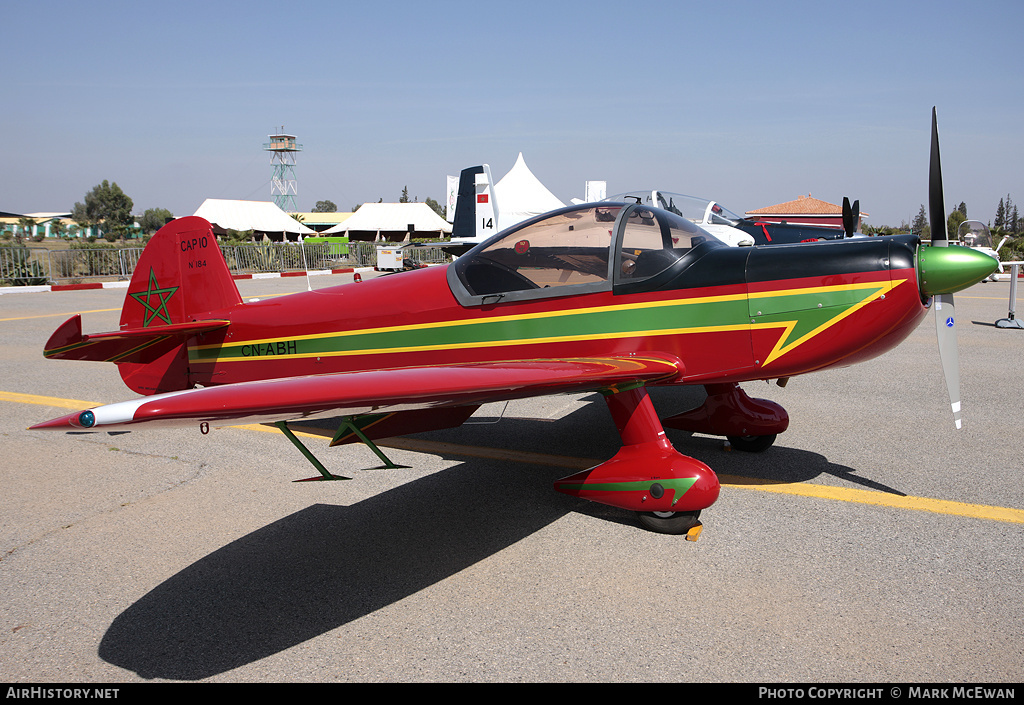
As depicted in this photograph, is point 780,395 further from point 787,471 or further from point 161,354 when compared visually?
point 161,354

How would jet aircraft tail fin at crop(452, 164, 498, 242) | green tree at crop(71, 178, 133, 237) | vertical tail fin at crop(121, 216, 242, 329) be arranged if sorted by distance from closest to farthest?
vertical tail fin at crop(121, 216, 242, 329) < jet aircraft tail fin at crop(452, 164, 498, 242) < green tree at crop(71, 178, 133, 237)

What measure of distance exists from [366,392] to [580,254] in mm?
1924

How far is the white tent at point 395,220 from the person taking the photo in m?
68.9

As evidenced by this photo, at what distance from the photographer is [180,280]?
5266mm

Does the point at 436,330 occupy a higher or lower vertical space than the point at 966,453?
higher

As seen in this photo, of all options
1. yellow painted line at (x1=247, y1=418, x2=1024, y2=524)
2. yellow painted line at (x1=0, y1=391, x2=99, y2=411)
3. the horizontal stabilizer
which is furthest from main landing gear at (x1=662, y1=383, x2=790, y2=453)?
yellow painted line at (x1=0, y1=391, x2=99, y2=411)

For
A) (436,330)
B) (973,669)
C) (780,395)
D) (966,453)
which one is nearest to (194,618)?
(436,330)

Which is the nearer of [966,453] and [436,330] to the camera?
[436,330]

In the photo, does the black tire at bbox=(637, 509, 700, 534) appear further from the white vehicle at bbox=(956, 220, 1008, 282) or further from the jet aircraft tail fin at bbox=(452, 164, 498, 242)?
the jet aircraft tail fin at bbox=(452, 164, 498, 242)

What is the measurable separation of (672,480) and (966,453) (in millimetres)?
2816

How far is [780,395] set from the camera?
698 cm

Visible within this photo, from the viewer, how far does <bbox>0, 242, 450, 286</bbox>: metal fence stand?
23953 millimetres

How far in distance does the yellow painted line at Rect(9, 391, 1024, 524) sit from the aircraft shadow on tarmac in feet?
0.46

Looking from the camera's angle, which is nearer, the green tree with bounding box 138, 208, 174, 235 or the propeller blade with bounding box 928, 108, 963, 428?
the propeller blade with bounding box 928, 108, 963, 428
